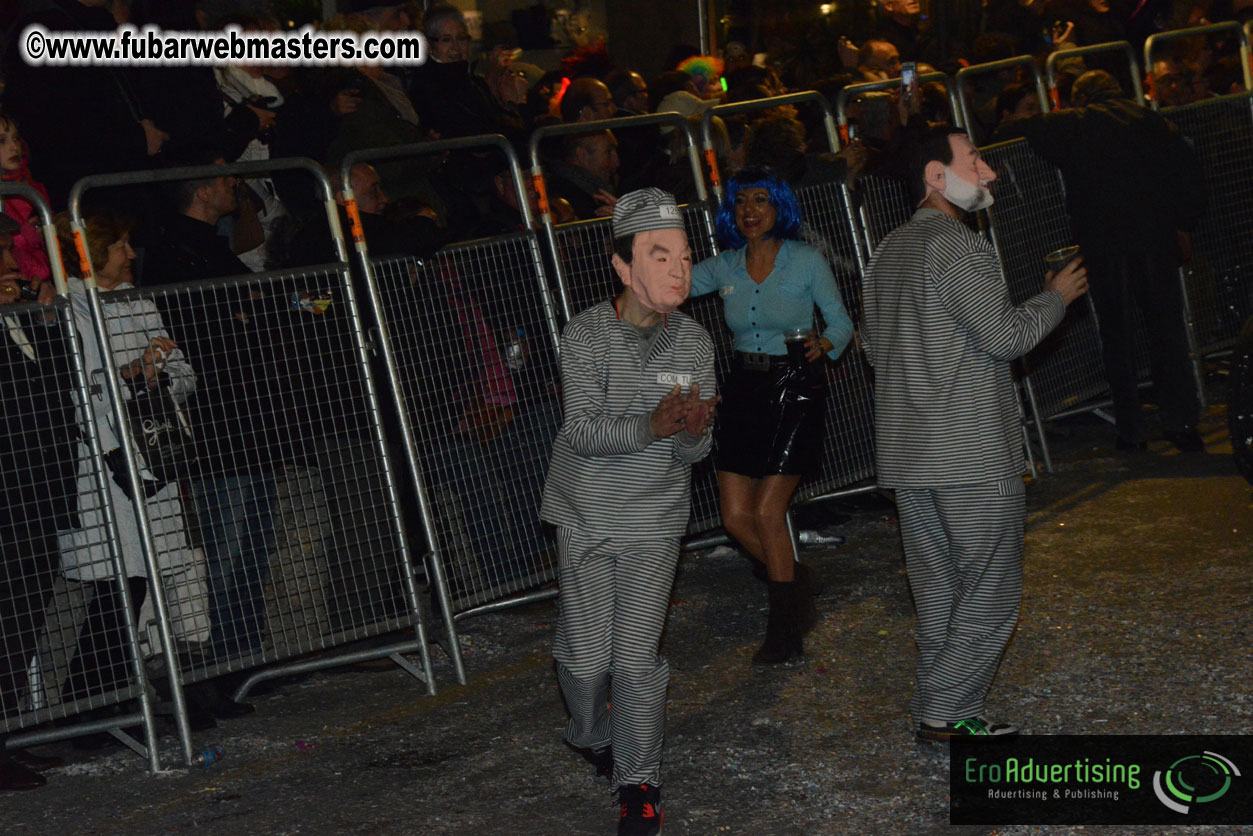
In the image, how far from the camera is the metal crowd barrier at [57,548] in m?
5.66

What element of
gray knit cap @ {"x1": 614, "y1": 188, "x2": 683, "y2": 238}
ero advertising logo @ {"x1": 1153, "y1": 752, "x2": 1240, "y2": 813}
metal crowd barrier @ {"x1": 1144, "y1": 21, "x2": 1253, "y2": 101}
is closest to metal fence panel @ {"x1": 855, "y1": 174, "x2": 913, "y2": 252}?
metal crowd barrier @ {"x1": 1144, "y1": 21, "x2": 1253, "y2": 101}

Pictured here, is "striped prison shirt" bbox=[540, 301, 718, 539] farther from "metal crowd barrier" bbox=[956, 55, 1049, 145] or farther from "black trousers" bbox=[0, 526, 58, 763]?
"metal crowd barrier" bbox=[956, 55, 1049, 145]

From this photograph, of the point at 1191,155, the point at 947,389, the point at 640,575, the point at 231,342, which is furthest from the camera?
the point at 1191,155

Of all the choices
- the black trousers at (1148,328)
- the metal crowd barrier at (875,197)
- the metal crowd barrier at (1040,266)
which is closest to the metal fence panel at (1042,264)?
the metal crowd barrier at (1040,266)

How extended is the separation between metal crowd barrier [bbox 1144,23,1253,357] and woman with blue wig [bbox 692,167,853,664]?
5233 mm

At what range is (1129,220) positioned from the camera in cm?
938

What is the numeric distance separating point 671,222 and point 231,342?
7.89 feet

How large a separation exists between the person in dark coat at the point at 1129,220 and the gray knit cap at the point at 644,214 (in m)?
5.33

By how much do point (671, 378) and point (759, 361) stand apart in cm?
176

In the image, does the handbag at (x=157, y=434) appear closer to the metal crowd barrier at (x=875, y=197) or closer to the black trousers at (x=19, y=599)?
the black trousers at (x=19, y=599)

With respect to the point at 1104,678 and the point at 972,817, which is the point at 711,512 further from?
the point at 972,817

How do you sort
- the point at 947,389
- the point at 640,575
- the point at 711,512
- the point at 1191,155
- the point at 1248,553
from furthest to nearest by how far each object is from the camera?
the point at 1191,155 < the point at 711,512 < the point at 1248,553 < the point at 947,389 < the point at 640,575

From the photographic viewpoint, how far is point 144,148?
286 inches

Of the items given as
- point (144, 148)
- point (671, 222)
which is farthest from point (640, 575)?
point (144, 148)
